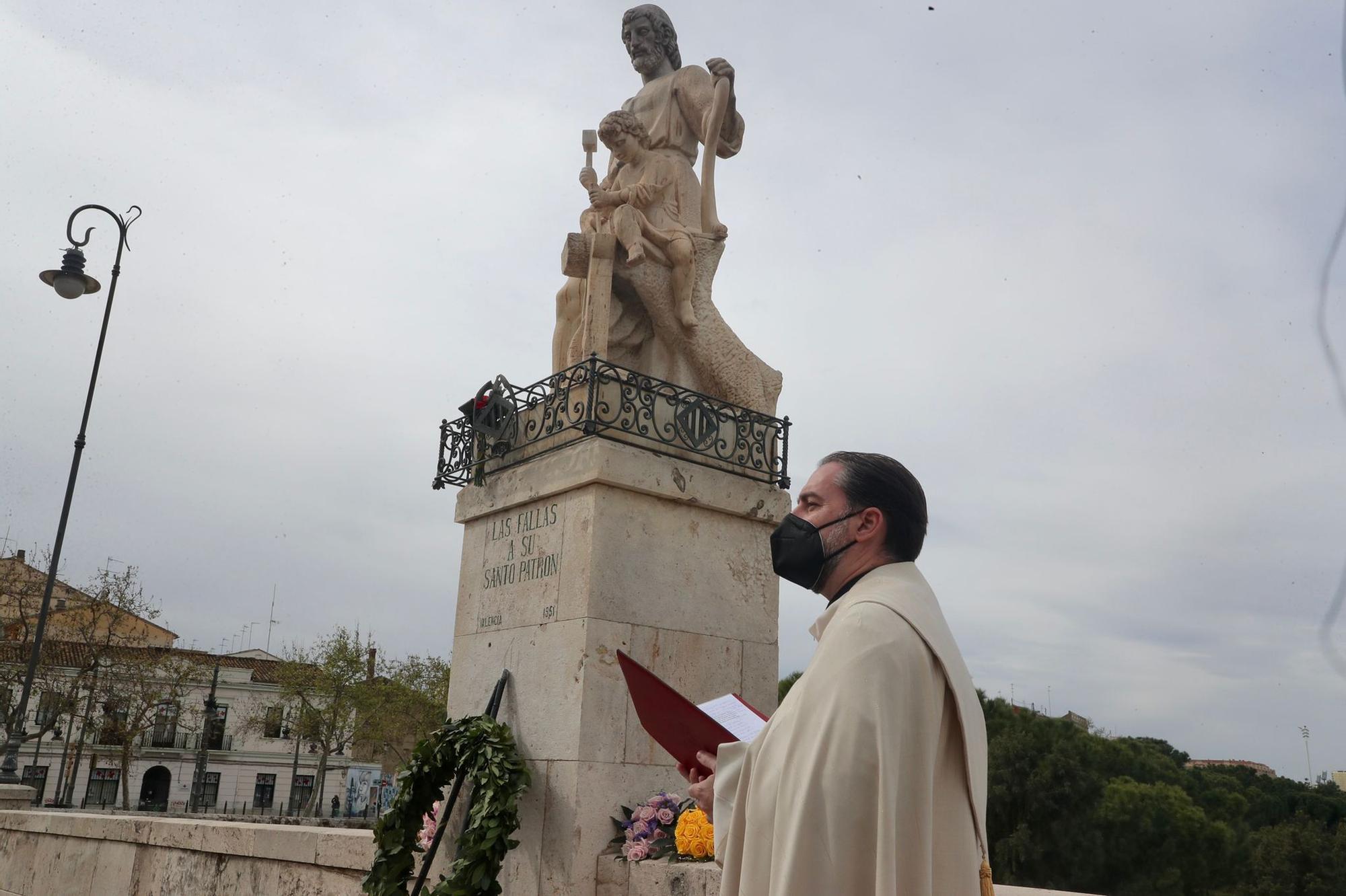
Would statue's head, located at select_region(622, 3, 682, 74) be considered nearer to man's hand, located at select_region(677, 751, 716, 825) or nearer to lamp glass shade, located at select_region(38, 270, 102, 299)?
man's hand, located at select_region(677, 751, 716, 825)

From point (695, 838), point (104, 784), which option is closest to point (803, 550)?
point (695, 838)

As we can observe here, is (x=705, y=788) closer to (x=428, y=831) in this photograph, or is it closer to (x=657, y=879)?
(x=657, y=879)

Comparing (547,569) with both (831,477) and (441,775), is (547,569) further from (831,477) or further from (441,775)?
(831,477)

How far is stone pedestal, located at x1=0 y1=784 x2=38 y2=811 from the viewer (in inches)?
498

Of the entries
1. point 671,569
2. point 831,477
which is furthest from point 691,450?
point 831,477

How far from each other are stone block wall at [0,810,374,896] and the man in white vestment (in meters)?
5.05

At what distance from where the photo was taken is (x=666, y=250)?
7602 mm

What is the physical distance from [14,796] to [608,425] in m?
11.1

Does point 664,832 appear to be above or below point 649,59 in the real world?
below

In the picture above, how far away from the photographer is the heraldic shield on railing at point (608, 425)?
22.1ft

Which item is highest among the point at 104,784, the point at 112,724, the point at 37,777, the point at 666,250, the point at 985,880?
the point at 666,250

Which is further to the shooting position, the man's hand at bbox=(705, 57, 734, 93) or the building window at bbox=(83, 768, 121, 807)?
the building window at bbox=(83, 768, 121, 807)

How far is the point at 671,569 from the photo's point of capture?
659cm

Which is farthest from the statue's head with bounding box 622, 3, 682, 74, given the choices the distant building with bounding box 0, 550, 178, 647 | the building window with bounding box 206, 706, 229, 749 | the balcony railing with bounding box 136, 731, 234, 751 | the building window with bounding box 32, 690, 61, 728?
the balcony railing with bounding box 136, 731, 234, 751
